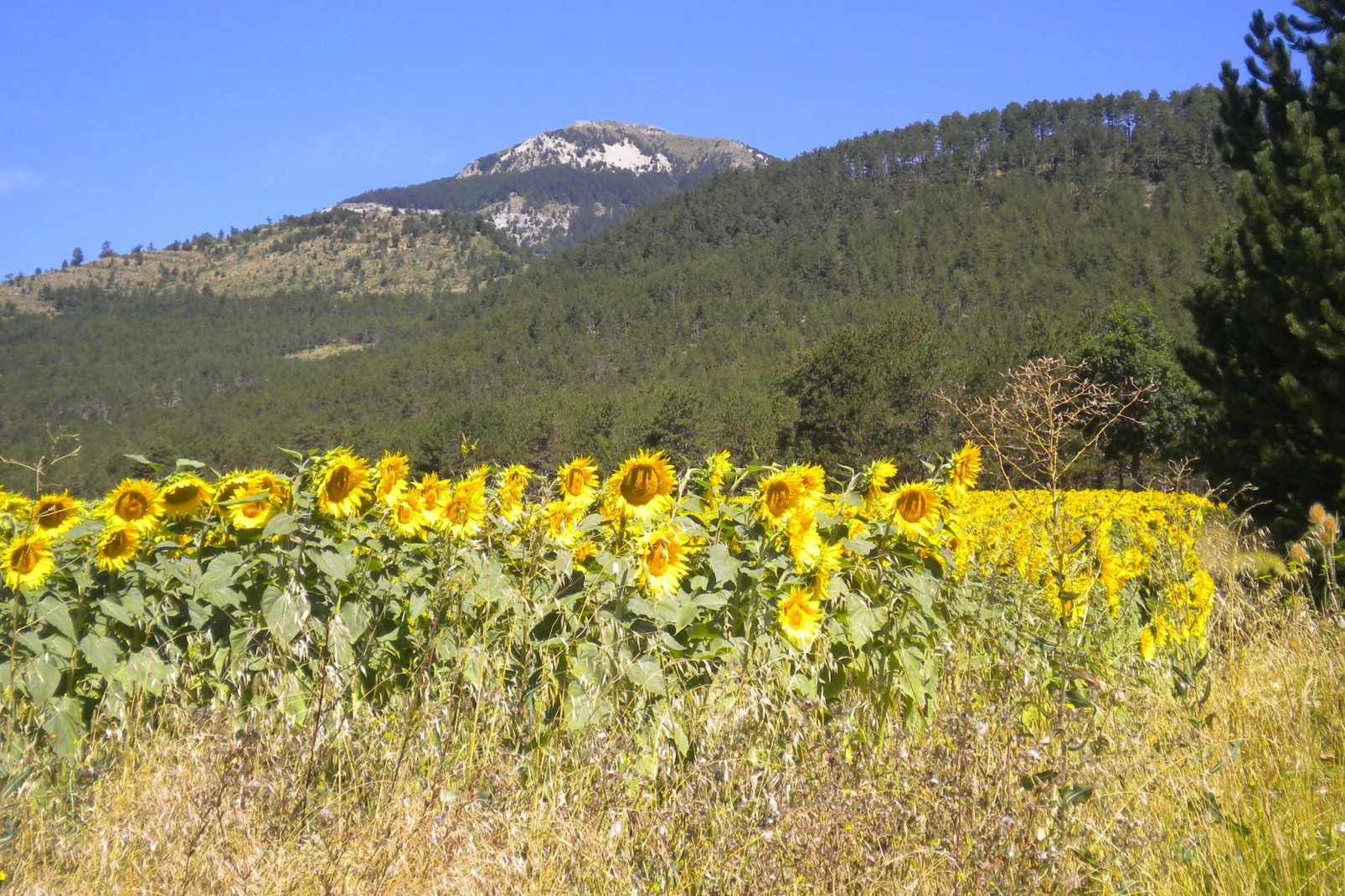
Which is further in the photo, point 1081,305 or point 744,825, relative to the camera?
point 1081,305

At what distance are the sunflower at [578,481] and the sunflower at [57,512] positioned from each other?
146 centimetres

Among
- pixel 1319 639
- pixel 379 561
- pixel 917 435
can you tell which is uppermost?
pixel 379 561

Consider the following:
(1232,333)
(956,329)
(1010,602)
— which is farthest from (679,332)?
(1010,602)

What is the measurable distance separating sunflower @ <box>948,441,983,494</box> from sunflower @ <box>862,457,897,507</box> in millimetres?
269

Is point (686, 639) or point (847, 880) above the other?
→ point (686, 639)

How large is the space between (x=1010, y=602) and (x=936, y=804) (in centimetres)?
151

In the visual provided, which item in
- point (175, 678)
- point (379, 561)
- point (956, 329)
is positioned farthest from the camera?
point (956, 329)

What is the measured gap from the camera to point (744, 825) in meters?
1.64

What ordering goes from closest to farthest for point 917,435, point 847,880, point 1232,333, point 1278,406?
point 847,880
point 1278,406
point 1232,333
point 917,435

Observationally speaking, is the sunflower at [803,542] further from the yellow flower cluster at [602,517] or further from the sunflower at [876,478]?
the sunflower at [876,478]

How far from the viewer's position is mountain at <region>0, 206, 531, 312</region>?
177 meters

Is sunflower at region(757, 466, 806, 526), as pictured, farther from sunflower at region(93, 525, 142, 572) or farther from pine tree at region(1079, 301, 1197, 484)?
pine tree at region(1079, 301, 1197, 484)

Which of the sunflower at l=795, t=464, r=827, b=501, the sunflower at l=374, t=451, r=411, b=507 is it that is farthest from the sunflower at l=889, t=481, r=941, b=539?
the sunflower at l=374, t=451, r=411, b=507

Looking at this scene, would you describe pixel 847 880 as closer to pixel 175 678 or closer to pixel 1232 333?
pixel 175 678
